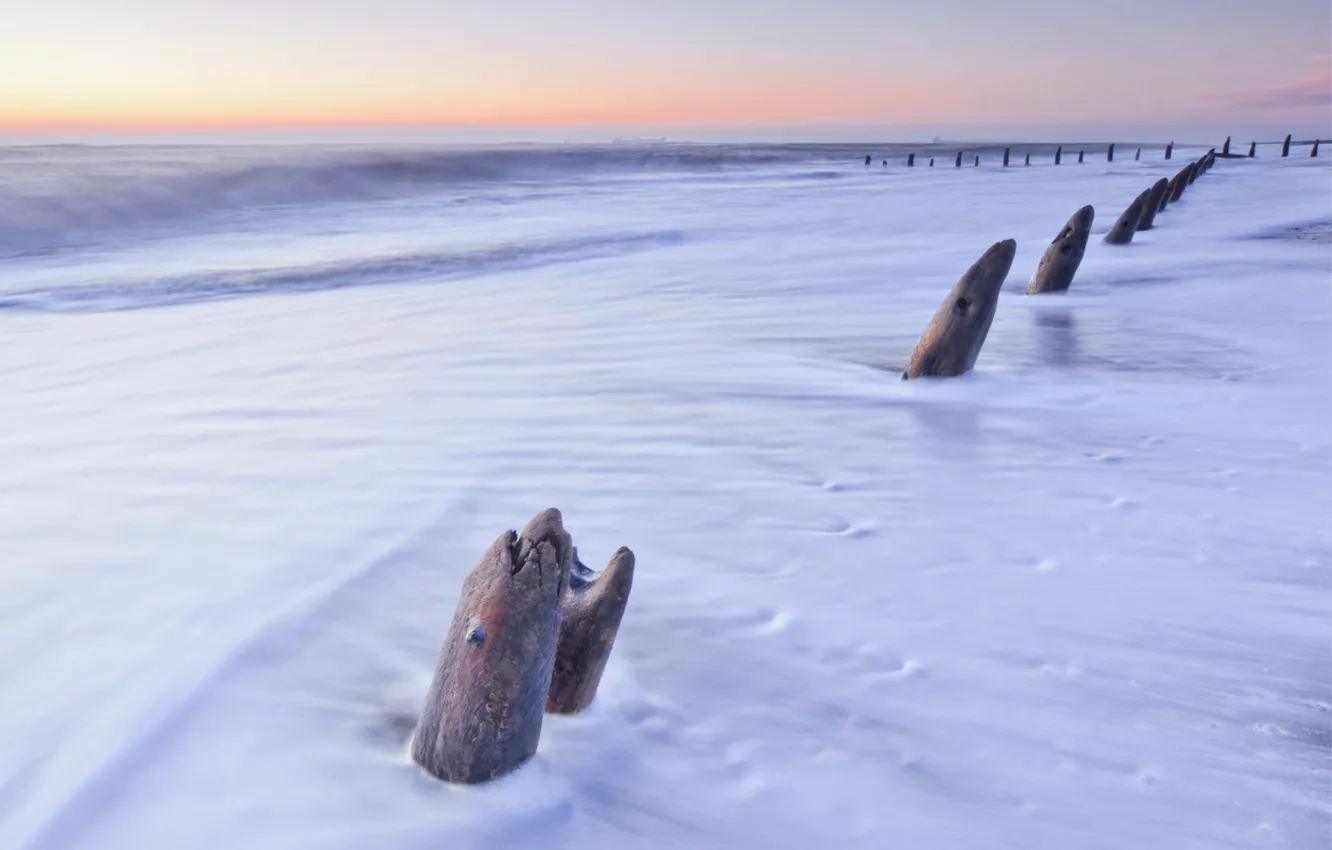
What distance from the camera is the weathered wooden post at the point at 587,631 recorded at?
2230 mm

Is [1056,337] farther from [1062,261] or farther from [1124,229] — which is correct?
[1124,229]

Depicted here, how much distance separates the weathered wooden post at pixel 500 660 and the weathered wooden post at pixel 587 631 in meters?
0.22

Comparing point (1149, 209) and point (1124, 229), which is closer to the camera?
point (1124, 229)

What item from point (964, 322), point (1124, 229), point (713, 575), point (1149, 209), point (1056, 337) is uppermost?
point (1149, 209)

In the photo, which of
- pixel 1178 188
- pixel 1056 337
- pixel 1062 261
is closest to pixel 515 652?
pixel 1056 337

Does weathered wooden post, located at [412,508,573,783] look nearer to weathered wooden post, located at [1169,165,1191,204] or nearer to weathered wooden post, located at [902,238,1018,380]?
weathered wooden post, located at [902,238,1018,380]

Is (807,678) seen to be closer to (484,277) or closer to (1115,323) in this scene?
(1115,323)

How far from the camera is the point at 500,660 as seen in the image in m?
1.89

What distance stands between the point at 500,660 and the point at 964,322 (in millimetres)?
4405

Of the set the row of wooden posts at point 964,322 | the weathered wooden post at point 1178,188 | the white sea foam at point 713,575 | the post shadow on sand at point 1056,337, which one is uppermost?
the weathered wooden post at point 1178,188

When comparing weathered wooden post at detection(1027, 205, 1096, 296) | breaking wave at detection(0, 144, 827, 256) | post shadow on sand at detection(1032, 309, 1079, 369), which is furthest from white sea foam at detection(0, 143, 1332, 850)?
breaking wave at detection(0, 144, 827, 256)

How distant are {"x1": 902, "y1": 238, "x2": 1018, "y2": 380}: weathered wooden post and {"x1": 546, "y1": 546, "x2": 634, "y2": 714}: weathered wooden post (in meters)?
3.82

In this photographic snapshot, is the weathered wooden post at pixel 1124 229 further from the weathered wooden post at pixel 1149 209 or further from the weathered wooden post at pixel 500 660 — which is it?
the weathered wooden post at pixel 500 660

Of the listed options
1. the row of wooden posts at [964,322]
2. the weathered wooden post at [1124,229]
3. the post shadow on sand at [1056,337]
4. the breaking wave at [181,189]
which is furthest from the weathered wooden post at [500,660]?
the breaking wave at [181,189]
